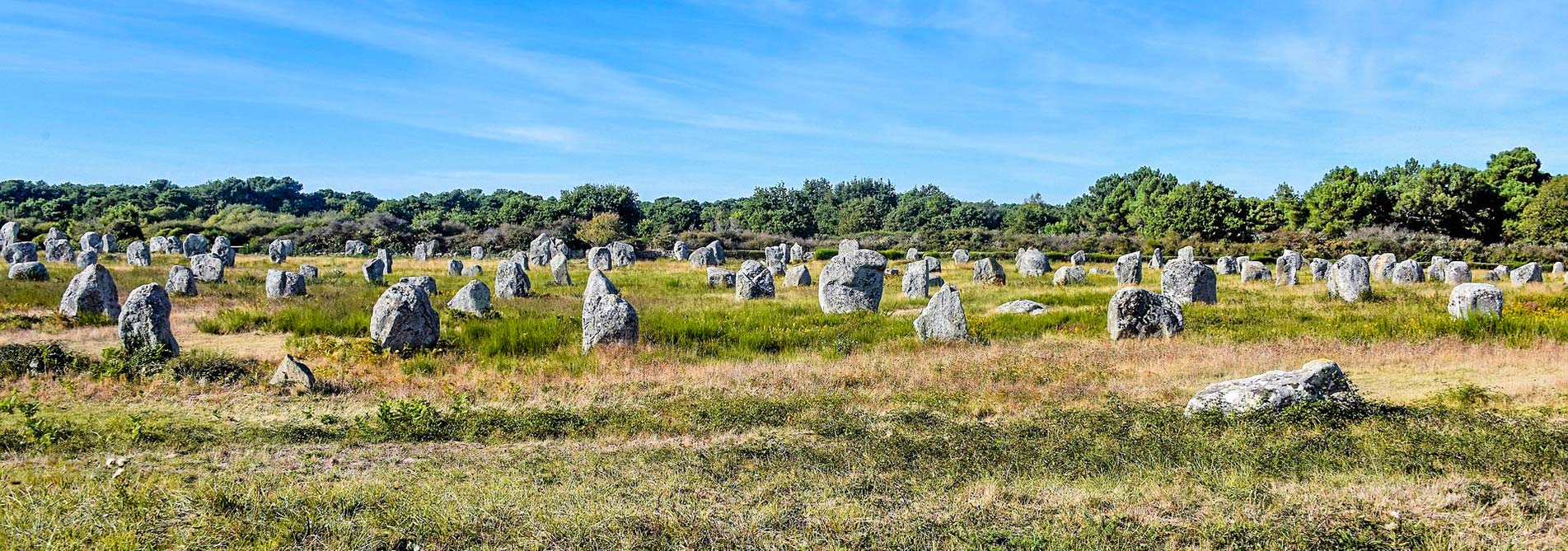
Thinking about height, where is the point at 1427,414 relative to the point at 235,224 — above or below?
below

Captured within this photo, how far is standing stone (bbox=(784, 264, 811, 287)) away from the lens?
2795 cm

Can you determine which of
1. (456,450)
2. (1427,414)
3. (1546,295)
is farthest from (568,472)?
(1546,295)

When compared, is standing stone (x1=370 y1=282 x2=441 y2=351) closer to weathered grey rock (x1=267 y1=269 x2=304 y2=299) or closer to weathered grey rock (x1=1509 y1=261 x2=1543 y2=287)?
weathered grey rock (x1=267 y1=269 x2=304 y2=299)

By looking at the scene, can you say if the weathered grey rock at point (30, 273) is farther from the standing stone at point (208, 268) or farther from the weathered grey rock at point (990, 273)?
the weathered grey rock at point (990, 273)

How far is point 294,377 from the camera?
11102mm

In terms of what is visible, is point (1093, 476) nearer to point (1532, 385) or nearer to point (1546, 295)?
point (1532, 385)

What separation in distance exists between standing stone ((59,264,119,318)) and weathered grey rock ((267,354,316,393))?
854 cm

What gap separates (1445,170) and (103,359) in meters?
71.8

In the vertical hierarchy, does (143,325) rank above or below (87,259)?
below

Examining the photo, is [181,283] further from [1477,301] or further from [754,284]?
[1477,301]

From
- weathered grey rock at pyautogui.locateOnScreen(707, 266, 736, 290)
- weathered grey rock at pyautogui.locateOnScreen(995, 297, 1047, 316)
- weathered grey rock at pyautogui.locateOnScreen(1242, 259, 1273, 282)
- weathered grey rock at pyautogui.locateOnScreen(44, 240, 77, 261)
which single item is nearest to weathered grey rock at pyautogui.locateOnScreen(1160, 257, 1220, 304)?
weathered grey rock at pyautogui.locateOnScreen(995, 297, 1047, 316)

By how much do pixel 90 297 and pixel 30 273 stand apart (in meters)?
10.0

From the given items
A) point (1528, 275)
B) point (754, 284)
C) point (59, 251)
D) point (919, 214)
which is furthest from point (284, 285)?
point (919, 214)

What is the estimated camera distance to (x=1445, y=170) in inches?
2334
